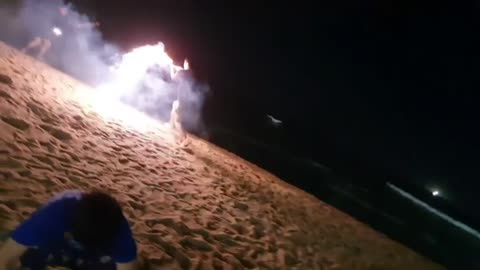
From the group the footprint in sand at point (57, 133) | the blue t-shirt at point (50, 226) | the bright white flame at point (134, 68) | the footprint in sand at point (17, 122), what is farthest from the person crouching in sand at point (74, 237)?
the bright white flame at point (134, 68)

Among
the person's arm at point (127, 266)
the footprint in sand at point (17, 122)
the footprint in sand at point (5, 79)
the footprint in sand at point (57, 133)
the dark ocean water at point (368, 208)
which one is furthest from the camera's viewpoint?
the dark ocean water at point (368, 208)

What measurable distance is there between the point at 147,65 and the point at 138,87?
1363 millimetres

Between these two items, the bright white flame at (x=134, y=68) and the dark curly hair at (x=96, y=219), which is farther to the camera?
the bright white flame at (x=134, y=68)

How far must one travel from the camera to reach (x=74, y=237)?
2338mm

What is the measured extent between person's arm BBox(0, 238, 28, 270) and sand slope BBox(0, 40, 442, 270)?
0.86 meters

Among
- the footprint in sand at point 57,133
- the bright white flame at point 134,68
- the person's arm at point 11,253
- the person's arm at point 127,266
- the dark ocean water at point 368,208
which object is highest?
the bright white flame at point 134,68

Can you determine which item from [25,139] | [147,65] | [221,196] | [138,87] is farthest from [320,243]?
[147,65]

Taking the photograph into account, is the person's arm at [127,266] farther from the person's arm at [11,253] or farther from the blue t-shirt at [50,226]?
the person's arm at [11,253]

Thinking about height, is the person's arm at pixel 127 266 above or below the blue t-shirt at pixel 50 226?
below

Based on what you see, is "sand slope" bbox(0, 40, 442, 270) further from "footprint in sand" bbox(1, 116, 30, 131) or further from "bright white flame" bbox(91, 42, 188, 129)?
"bright white flame" bbox(91, 42, 188, 129)

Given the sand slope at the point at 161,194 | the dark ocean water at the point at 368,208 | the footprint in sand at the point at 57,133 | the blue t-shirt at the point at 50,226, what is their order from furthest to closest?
the dark ocean water at the point at 368,208
the footprint in sand at the point at 57,133
the sand slope at the point at 161,194
the blue t-shirt at the point at 50,226

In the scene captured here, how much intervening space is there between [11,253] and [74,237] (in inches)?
13.4

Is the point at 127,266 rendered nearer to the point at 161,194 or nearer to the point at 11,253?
the point at 11,253

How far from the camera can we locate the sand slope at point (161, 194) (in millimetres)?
4090
